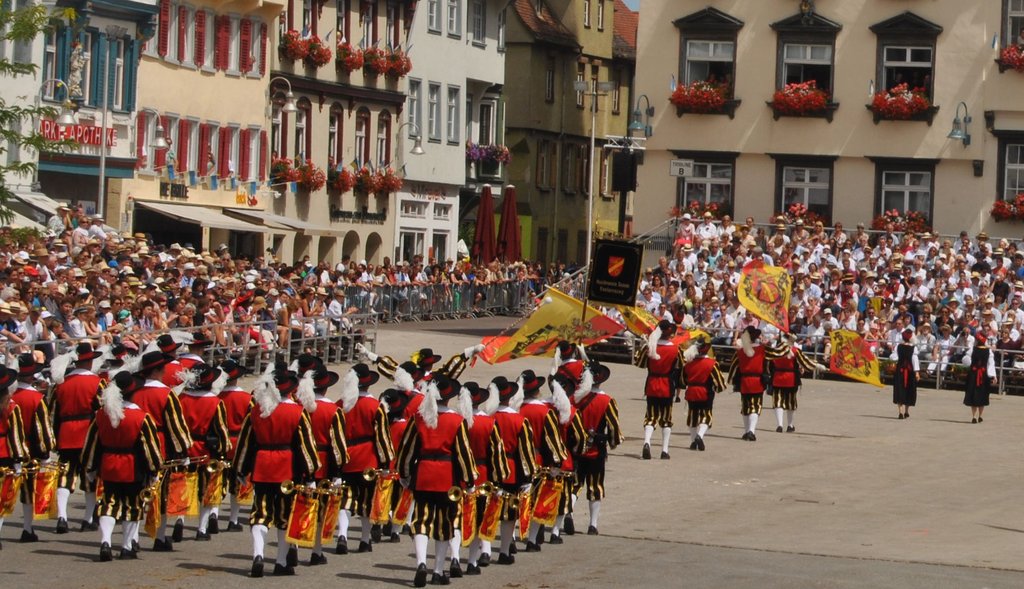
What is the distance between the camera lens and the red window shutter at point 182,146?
47.1 meters

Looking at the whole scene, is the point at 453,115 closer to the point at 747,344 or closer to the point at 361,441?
the point at 747,344

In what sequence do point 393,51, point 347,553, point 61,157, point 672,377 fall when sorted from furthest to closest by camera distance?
1. point 393,51
2. point 61,157
3. point 672,377
4. point 347,553

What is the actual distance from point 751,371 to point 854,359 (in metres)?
5.28

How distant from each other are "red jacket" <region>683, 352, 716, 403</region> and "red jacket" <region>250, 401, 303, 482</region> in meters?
10.7

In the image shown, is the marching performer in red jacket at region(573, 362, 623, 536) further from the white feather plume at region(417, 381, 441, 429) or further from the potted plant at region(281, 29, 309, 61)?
the potted plant at region(281, 29, 309, 61)

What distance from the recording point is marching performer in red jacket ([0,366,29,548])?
695 inches

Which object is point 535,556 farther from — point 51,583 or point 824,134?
point 824,134

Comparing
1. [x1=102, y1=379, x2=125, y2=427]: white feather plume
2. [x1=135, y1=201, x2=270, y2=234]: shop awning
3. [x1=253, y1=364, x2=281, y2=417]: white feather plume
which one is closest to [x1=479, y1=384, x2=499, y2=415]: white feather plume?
[x1=253, y1=364, x2=281, y2=417]: white feather plume

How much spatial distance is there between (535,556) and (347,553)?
1.66 metres

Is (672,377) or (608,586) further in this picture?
(672,377)

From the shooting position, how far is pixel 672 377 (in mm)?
26219

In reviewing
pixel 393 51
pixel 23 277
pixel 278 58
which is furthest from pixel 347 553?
pixel 393 51

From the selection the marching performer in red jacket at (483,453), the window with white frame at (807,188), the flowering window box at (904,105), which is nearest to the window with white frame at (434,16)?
the window with white frame at (807,188)

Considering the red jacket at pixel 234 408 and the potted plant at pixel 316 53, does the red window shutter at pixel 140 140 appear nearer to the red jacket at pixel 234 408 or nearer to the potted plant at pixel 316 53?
the potted plant at pixel 316 53
